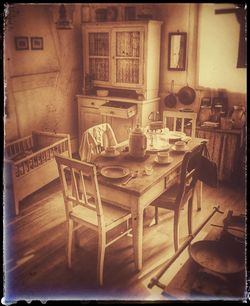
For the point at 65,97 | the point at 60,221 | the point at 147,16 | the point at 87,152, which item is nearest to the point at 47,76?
the point at 65,97

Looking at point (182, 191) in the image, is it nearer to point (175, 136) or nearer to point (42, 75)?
point (175, 136)

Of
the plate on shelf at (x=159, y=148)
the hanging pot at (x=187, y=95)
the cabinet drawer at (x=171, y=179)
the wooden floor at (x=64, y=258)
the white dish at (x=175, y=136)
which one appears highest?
the hanging pot at (x=187, y=95)

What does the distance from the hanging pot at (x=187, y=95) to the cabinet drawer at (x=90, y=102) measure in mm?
1151

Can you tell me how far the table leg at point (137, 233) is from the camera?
2428 mm

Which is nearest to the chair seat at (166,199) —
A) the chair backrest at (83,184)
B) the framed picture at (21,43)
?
the chair backrest at (83,184)

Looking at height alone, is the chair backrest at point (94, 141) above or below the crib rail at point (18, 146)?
above

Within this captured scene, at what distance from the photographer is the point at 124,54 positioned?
4719 millimetres

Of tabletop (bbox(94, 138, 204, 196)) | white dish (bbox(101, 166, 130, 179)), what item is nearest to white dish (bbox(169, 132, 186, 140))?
tabletop (bbox(94, 138, 204, 196))

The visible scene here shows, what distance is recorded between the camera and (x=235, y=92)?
432 cm

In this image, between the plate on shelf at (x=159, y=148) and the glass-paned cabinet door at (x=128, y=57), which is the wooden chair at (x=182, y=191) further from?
the glass-paned cabinet door at (x=128, y=57)

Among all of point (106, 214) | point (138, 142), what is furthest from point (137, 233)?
point (138, 142)

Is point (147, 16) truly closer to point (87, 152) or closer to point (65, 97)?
point (65, 97)

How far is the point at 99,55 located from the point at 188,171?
2.85 meters

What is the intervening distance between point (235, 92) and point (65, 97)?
8.16ft
